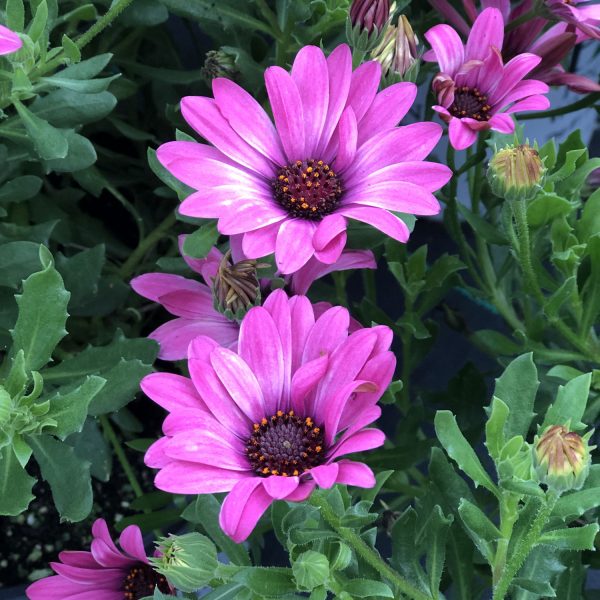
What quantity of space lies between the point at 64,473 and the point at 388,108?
0.33 metres

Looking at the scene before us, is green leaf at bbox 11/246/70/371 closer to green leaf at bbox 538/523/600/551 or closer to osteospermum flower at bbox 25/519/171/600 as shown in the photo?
osteospermum flower at bbox 25/519/171/600

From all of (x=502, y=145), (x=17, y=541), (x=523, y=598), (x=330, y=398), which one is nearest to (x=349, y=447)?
(x=330, y=398)

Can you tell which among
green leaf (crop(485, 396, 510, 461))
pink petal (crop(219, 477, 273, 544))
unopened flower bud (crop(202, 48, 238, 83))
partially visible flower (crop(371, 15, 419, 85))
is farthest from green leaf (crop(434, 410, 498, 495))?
unopened flower bud (crop(202, 48, 238, 83))

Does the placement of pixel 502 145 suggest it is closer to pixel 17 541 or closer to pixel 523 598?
pixel 523 598

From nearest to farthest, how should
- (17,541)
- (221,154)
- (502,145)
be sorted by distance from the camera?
(221,154) → (502,145) → (17,541)

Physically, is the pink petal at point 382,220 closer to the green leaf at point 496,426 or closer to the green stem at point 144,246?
the green leaf at point 496,426

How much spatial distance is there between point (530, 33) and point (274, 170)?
11.0 inches

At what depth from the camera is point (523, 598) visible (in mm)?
580

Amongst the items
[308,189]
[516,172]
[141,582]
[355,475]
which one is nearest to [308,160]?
[308,189]

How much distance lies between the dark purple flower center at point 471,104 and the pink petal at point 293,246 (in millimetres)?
206

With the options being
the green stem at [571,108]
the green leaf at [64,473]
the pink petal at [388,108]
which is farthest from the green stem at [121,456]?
the green stem at [571,108]

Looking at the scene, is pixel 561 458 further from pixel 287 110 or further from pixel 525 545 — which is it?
pixel 287 110

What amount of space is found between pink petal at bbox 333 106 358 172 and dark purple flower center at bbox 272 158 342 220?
21 millimetres

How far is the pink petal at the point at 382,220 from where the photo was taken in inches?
19.6
